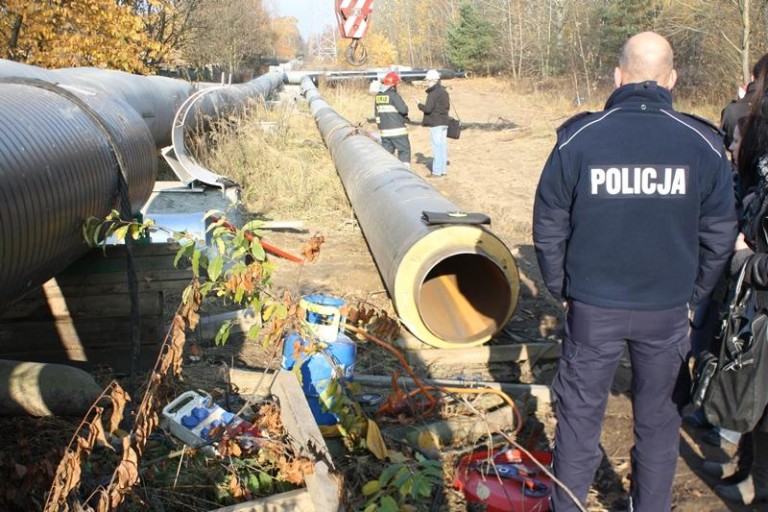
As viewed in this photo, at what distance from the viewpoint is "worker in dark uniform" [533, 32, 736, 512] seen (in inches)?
109

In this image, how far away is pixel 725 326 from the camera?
2945mm

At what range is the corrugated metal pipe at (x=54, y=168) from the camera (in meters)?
2.84

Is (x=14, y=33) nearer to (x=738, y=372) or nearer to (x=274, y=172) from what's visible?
(x=274, y=172)

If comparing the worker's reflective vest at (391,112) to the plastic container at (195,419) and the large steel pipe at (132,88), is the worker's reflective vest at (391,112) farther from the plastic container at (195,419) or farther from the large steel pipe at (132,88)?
the plastic container at (195,419)

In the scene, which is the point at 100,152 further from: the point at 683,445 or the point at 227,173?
the point at 227,173

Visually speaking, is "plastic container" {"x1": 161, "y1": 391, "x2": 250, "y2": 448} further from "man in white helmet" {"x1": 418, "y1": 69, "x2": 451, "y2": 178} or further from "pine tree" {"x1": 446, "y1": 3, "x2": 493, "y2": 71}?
"pine tree" {"x1": 446, "y1": 3, "x2": 493, "y2": 71}

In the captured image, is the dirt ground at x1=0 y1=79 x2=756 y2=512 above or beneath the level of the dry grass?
beneath

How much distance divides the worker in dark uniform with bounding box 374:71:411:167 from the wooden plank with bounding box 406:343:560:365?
23.4 ft

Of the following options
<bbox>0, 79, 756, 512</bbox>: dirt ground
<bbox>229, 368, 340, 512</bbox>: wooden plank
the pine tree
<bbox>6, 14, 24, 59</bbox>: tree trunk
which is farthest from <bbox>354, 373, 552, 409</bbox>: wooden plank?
the pine tree

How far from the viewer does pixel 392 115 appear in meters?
11.8

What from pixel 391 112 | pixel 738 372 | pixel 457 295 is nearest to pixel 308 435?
pixel 738 372

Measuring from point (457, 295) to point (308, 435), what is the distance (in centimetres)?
320

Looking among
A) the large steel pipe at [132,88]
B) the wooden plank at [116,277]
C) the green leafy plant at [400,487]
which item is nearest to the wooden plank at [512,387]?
the green leafy plant at [400,487]

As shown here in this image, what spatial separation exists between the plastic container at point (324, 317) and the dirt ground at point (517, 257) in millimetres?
678
